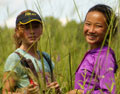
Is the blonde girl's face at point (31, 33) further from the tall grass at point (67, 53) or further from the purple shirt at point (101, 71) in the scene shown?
the purple shirt at point (101, 71)

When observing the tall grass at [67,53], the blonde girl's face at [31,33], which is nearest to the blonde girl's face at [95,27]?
the tall grass at [67,53]

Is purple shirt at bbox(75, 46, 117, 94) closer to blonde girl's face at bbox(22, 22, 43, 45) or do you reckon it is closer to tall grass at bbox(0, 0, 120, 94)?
tall grass at bbox(0, 0, 120, 94)

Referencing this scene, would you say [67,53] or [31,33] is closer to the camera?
[67,53]

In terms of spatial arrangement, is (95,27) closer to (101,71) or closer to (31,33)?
(101,71)

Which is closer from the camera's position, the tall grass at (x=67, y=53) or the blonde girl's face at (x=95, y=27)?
the tall grass at (x=67, y=53)

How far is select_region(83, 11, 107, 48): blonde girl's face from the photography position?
117cm

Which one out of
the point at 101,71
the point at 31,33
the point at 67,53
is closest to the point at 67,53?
the point at 67,53

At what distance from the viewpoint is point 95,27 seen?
3.89ft

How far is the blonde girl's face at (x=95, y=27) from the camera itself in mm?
1174

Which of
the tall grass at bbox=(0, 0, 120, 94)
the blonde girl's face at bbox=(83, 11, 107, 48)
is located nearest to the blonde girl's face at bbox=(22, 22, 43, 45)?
A: the tall grass at bbox=(0, 0, 120, 94)

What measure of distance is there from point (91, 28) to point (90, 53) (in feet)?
0.49

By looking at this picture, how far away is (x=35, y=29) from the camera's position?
1.32 meters

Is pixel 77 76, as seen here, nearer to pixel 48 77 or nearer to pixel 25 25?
pixel 48 77

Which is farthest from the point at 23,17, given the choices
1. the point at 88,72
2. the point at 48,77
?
the point at 88,72
